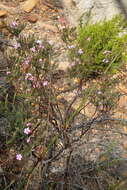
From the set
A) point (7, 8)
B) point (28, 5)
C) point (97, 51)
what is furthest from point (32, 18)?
point (97, 51)

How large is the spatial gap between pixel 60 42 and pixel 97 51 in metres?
0.88

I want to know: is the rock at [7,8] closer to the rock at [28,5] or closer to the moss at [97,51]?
the rock at [28,5]

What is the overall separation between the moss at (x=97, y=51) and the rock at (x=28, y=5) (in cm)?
148

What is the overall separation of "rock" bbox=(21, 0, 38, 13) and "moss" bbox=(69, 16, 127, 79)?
1478mm

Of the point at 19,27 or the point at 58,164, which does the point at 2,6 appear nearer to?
the point at 19,27

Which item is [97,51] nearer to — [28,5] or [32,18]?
[32,18]

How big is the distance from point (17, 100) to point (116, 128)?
4.16 feet

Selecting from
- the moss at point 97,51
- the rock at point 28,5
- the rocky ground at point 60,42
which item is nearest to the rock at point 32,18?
the rocky ground at point 60,42

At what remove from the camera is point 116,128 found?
3.83m

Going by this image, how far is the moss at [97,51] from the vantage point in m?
4.44

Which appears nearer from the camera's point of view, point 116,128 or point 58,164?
point 58,164

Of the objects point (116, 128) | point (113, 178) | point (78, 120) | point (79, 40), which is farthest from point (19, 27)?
point (113, 178)

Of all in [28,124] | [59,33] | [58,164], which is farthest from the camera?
[59,33]

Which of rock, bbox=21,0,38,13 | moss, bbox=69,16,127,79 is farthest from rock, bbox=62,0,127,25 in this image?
moss, bbox=69,16,127,79
